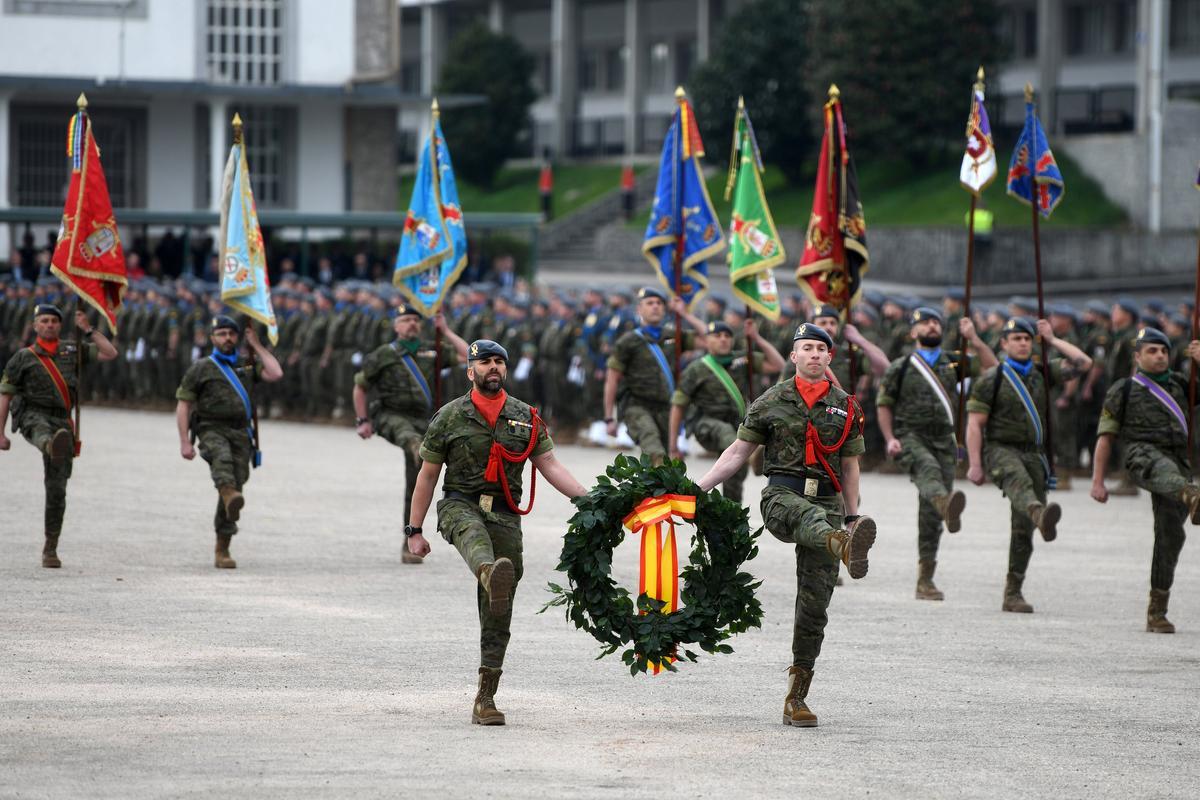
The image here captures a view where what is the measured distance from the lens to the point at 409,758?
29.2ft

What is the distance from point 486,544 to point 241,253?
7.98 meters

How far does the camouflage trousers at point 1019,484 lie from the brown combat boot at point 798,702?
4.42 metres

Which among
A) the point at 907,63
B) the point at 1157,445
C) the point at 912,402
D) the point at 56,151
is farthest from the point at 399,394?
the point at 56,151

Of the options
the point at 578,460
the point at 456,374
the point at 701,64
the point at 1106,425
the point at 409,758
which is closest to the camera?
the point at 409,758

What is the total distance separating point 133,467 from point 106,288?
7.10m

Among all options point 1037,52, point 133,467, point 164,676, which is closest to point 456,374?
point 133,467

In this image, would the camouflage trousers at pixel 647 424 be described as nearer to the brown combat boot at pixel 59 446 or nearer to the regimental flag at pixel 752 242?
the regimental flag at pixel 752 242

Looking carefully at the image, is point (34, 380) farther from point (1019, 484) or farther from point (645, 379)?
point (1019, 484)

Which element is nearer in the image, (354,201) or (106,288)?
(106,288)

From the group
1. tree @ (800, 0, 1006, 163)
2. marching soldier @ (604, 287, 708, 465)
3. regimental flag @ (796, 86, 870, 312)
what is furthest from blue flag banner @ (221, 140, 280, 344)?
tree @ (800, 0, 1006, 163)

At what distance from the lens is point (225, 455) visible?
1562 centimetres

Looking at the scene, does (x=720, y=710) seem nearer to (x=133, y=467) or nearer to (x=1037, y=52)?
(x=133, y=467)

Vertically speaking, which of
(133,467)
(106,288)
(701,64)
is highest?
(701,64)

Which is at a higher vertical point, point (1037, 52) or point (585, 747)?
point (1037, 52)
